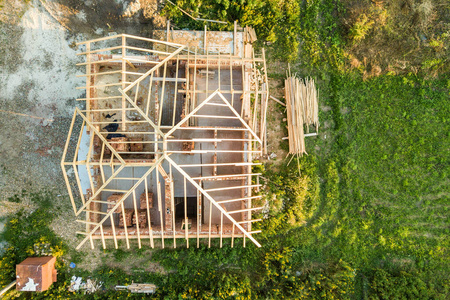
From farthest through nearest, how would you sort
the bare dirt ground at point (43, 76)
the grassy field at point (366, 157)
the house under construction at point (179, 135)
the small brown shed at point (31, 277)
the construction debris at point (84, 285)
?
the grassy field at point (366, 157), the construction debris at point (84, 285), the bare dirt ground at point (43, 76), the small brown shed at point (31, 277), the house under construction at point (179, 135)

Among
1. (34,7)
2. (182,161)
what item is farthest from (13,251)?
(34,7)

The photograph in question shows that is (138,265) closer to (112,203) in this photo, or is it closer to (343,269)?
(112,203)

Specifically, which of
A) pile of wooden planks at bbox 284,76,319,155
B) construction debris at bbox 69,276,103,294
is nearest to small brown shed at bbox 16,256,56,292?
construction debris at bbox 69,276,103,294

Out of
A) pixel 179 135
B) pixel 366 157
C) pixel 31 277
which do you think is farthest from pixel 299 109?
pixel 31 277

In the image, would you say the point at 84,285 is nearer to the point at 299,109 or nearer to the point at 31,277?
the point at 31,277

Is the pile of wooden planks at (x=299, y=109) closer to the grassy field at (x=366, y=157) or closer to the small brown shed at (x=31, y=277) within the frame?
the grassy field at (x=366, y=157)

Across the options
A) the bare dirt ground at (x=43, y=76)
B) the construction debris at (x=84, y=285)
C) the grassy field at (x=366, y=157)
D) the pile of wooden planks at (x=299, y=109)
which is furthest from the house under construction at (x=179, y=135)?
the construction debris at (x=84, y=285)

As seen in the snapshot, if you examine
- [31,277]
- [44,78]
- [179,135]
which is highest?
[44,78]

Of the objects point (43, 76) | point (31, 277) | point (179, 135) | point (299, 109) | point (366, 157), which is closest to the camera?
point (31, 277)
